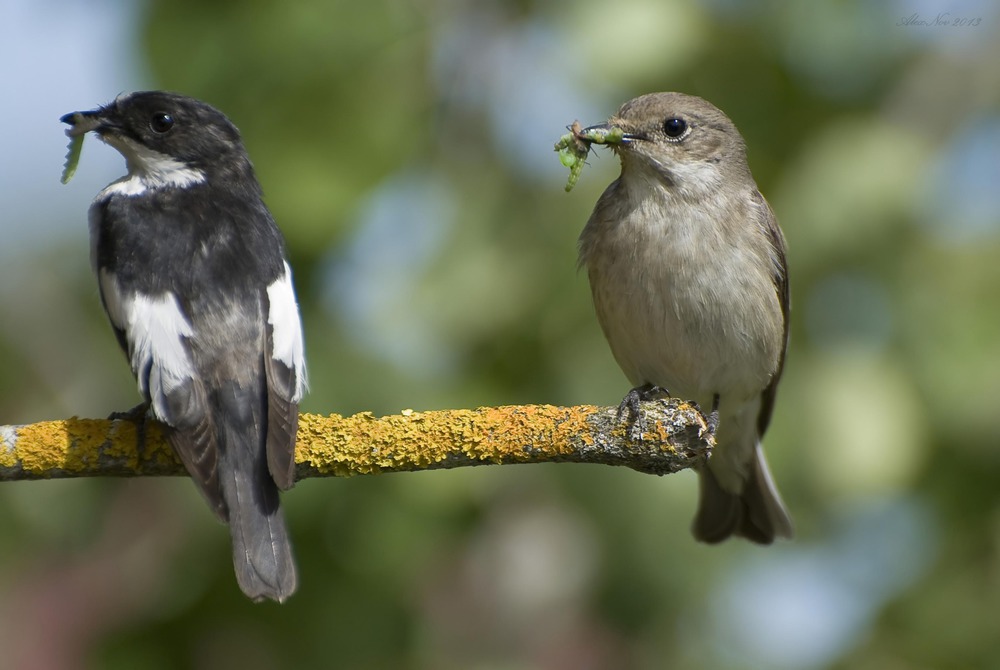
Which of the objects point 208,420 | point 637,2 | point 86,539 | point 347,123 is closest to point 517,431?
point 208,420

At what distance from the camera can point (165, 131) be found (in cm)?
436

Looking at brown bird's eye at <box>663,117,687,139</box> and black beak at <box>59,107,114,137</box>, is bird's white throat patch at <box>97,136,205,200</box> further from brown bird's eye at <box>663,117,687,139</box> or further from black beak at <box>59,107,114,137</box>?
brown bird's eye at <box>663,117,687,139</box>

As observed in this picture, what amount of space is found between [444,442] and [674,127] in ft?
6.92

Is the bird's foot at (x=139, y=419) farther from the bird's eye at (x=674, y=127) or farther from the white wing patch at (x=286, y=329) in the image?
the bird's eye at (x=674, y=127)

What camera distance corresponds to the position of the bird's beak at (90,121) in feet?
13.8

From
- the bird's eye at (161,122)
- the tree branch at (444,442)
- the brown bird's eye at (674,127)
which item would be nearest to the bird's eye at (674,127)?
the brown bird's eye at (674,127)

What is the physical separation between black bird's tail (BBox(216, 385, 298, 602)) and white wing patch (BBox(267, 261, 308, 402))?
0.14 m

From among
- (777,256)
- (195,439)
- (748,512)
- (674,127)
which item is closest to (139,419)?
(195,439)

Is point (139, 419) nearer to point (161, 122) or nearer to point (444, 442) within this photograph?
point (444, 442)

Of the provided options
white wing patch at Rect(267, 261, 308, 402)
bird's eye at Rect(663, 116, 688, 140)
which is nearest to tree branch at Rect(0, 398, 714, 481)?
white wing patch at Rect(267, 261, 308, 402)

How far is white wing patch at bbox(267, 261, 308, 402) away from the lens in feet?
12.9

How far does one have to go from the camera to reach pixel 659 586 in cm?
442

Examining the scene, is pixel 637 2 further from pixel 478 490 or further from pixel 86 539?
pixel 86 539

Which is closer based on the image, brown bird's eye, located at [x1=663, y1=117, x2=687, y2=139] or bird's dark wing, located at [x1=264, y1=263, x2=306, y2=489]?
bird's dark wing, located at [x1=264, y1=263, x2=306, y2=489]
